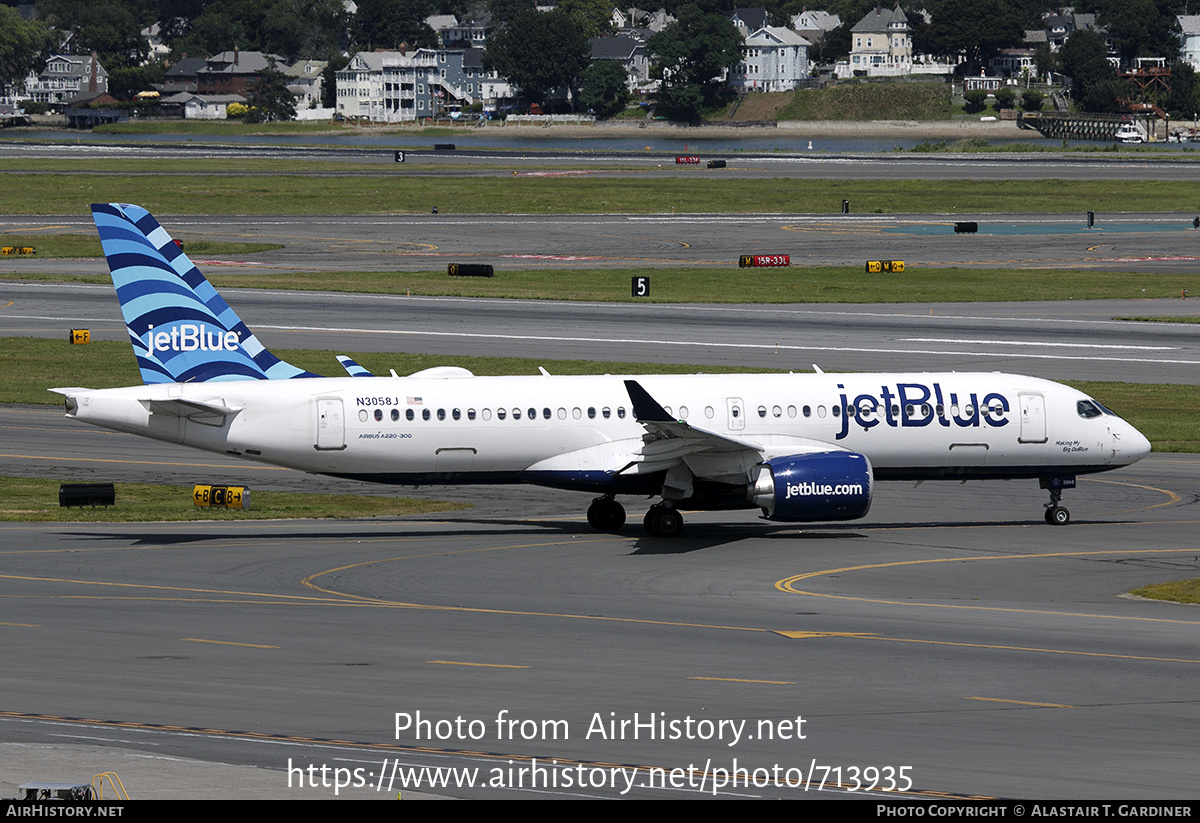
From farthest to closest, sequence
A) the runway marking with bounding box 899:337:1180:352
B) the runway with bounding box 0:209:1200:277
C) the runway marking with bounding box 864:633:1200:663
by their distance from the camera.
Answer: the runway with bounding box 0:209:1200:277, the runway marking with bounding box 899:337:1180:352, the runway marking with bounding box 864:633:1200:663

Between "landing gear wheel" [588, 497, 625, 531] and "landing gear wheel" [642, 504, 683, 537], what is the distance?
61.4 inches

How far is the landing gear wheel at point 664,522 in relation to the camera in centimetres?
4119

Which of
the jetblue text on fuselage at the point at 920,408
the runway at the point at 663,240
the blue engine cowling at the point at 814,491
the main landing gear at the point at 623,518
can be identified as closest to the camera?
the blue engine cowling at the point at 814,491

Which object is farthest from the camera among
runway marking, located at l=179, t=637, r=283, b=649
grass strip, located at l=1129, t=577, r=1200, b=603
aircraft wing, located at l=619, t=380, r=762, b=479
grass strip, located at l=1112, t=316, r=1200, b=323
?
grass strip, located at l=1112, t=316, r=1200, b=323

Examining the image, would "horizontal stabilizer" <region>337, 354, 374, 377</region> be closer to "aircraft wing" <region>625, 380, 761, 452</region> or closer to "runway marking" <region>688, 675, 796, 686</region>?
"aircraft wing" <region>625, 380, 761, 452</region>

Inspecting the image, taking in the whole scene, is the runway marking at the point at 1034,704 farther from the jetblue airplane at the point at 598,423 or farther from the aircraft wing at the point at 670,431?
the aircraft wing at the point at 670,431

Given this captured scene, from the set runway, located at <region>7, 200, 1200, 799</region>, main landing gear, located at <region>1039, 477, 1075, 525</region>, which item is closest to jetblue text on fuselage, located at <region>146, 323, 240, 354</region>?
runway, located at <region>7, 200, 1200, 799</region>

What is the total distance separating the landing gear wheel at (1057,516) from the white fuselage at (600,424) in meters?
1.14

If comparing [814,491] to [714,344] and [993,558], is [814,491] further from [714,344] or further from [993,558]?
[714,344]

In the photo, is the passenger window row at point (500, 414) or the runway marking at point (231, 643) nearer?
the runway marking at point (231, 643)

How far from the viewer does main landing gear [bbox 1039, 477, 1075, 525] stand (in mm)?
42938

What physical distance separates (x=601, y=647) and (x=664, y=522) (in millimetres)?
12845

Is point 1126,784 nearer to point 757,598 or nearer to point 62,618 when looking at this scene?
point 757,598

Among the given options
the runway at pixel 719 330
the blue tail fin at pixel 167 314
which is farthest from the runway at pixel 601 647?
the runway at pixel 719 330
